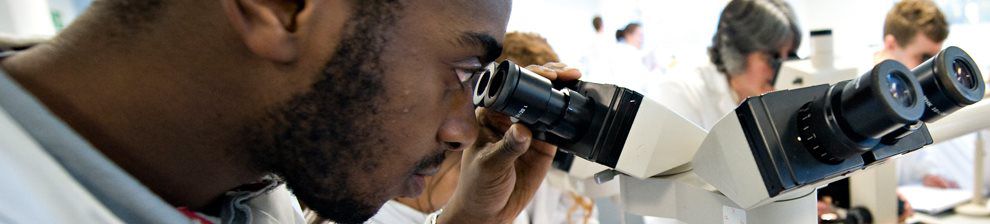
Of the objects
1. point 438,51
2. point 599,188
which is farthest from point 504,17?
point 599,188

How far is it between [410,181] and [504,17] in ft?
0.70

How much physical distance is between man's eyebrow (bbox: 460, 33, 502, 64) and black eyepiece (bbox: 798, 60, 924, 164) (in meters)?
0.33

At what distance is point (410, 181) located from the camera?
0.75 meters

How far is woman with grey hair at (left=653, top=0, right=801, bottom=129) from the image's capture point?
1.86 metres

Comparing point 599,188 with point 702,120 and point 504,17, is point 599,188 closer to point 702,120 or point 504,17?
point 702,120

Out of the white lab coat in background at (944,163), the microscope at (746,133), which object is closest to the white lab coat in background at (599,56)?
the white lab coat in background at (944,163)

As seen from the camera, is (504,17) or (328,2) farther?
(504,17)

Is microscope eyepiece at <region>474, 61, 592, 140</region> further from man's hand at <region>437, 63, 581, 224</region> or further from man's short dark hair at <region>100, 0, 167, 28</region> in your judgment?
man's short dark hair at <region>100, 0, 167, 28</region>

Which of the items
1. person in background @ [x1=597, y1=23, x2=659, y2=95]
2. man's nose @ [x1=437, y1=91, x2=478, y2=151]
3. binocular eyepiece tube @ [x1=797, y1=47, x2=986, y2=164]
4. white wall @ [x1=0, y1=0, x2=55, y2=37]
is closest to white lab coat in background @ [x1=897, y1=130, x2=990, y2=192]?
binocular eyepiece tube @ [x1=797, y1=47, x2=986, y2=164]

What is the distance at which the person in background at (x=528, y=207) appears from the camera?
1.28 m

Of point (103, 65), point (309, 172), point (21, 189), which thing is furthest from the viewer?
point (309, 172)

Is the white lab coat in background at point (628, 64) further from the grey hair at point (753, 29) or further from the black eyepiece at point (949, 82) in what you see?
the black eyepiece at point (949, 82)

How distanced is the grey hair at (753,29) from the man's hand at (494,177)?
105 cm

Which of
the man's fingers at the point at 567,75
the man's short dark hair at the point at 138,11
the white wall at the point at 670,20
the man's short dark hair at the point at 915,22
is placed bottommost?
the white wall at the point at 670,20
